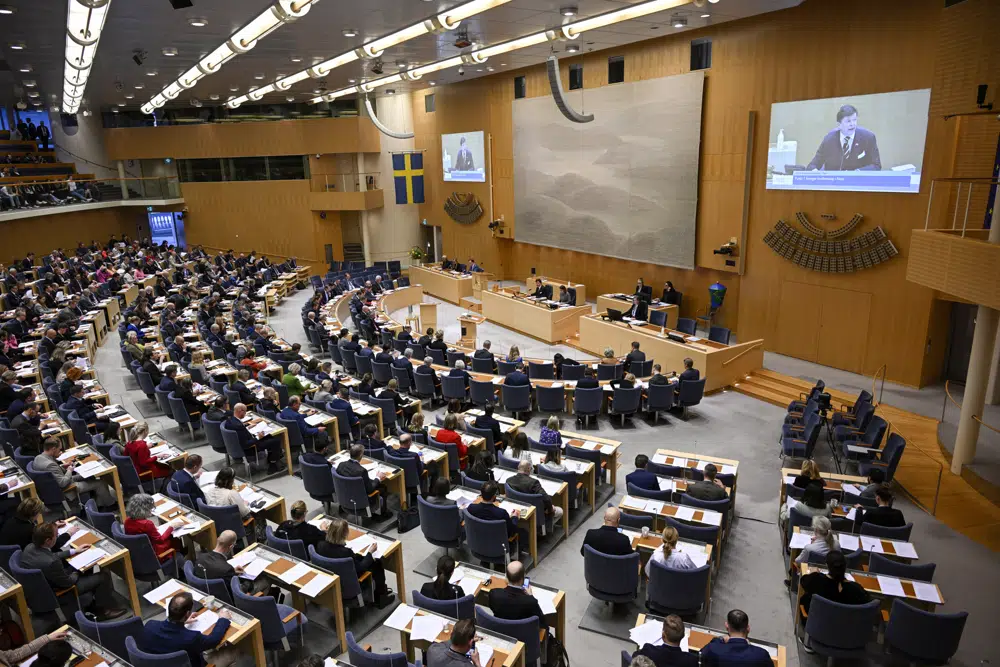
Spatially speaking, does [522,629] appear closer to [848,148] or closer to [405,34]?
[405,34]

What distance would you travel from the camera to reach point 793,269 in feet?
47.4

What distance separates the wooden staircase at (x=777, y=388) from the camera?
40.5 feet

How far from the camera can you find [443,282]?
2367cm

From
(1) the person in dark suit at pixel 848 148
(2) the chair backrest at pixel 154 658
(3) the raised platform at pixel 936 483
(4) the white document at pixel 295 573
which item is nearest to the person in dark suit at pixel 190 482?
(4) the white document at pixel 295 573

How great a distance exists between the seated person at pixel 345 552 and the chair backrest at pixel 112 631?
1.58 metres

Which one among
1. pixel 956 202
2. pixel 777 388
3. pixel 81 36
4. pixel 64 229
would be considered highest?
pixel 81 36

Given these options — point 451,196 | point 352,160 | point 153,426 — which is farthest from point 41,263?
point 153,426

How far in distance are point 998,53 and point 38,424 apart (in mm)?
15469

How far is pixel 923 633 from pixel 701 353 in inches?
313

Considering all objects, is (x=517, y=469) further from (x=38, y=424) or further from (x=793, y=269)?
(x=793, y=269)

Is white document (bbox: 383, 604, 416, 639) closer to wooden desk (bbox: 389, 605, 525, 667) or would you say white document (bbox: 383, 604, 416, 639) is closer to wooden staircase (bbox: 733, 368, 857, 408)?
wooden desk (bbox: 389, 605, 525, 667)

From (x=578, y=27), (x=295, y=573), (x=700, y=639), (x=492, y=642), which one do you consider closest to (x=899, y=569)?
(x=700, y=639)

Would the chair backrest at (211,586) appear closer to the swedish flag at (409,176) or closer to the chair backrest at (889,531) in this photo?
the chair backrest at (889,531)

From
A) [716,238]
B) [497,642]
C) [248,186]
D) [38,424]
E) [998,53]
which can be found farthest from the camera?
[248,186]
